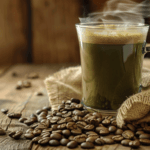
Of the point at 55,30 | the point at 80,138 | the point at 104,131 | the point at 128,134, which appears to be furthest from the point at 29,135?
the point at 55,30

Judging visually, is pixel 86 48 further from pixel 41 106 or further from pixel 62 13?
pixel 62 13

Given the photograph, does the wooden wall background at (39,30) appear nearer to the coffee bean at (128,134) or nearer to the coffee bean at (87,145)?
the coffee bean at (128,134)

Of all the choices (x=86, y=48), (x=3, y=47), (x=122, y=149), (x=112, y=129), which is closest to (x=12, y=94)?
(x=86, y=48)

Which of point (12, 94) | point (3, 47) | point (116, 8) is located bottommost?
point (12, 94)

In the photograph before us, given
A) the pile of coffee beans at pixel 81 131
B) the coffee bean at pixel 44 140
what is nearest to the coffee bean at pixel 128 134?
the pile of coffee beans at pixel 81 131

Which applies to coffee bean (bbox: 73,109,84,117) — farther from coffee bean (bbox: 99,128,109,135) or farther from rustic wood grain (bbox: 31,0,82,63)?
rustic wood grain (bbox: 31,0,82,63)

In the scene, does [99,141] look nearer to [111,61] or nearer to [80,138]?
[80,138]

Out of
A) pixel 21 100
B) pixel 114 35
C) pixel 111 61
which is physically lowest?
pixel 21 100
